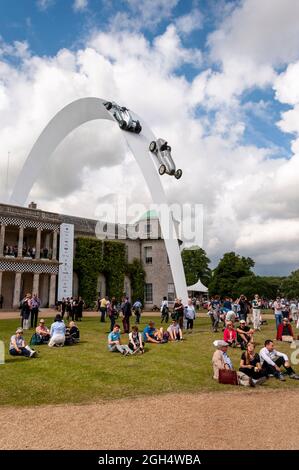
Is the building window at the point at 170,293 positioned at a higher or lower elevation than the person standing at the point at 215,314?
higher

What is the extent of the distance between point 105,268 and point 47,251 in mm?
6652

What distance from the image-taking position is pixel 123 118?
78.7ft

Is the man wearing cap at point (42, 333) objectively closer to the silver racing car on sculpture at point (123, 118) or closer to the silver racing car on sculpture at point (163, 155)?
the silver racing car on sculpture at point (163, 155)

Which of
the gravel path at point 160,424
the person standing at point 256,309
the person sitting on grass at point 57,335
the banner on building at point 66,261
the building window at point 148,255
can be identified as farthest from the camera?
the building window at point 148,255

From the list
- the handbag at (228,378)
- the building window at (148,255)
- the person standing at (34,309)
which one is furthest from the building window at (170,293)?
the handbag at (228,378)

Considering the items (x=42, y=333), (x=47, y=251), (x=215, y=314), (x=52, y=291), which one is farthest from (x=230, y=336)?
(x=47, y=251)

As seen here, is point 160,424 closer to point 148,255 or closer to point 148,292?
point 148,292

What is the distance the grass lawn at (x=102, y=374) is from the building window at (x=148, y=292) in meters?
29.6

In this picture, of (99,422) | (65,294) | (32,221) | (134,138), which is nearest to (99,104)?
(134,138)

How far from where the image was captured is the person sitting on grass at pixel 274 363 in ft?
33.8

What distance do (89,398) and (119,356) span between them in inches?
158

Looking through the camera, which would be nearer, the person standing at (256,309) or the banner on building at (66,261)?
the person standing at (256,309)
